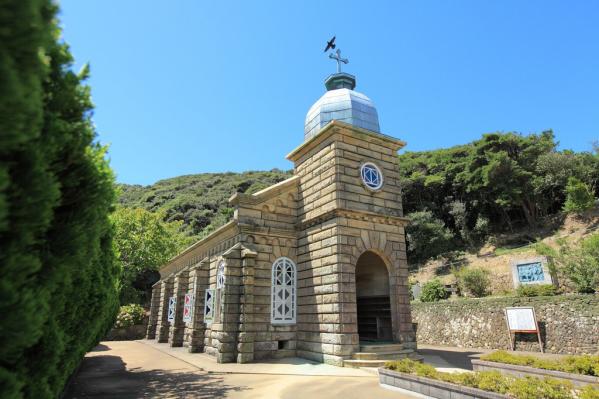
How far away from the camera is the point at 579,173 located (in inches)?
1524

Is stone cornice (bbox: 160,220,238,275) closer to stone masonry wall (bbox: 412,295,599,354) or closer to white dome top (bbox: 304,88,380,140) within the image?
white dome top (bbox: 304,88,380,140)

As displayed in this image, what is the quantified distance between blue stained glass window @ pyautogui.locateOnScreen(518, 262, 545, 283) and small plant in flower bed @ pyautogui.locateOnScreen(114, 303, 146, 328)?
24740 millimetres

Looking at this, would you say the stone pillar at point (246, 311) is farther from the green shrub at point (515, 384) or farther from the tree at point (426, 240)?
the tree at point (426, 240)

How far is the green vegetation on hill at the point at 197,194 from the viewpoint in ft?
208

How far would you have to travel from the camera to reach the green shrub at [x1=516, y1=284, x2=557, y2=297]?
16.6m

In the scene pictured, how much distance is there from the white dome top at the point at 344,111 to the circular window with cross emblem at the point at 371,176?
1.86 meters

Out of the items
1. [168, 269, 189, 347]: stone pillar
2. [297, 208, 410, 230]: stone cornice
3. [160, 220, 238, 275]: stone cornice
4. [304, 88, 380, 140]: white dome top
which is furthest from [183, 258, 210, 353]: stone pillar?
[304, 88, 380, 140]: white dome top

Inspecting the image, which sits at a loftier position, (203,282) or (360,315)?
(203,282)

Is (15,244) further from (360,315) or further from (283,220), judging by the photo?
(360,315)

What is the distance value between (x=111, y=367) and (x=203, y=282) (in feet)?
16.1

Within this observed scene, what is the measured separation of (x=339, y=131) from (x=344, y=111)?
1.63 meters

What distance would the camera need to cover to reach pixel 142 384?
31.8ft

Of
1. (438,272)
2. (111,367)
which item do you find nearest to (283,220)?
(111,367)

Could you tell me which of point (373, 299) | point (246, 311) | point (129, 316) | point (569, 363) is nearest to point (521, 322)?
point (373, 299)
